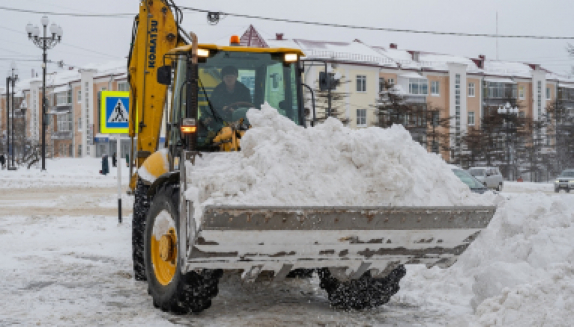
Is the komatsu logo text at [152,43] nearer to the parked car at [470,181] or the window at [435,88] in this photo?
the parked car at [470,181]

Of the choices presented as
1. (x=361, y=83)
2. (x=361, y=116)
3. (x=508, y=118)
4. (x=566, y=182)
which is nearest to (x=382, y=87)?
(x=361, y=83)

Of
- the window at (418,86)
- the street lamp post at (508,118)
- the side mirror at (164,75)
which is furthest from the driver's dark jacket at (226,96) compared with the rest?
the window at (418,86)

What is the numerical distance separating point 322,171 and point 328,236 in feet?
1.63

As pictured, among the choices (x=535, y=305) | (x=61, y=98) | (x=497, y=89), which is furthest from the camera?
(x=61, y=98)

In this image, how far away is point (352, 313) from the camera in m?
6.56

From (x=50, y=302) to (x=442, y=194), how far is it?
378 centimetres

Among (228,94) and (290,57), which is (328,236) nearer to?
(228,94)

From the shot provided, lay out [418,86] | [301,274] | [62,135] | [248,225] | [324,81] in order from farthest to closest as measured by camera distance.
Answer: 1. [62,135]
2. [418,86]
3. [301,274]
4. [324,81]
5. [248,225]

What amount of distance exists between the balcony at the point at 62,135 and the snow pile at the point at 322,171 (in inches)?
3217

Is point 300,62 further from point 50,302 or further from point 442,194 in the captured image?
point 50,302

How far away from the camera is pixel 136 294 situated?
7.25 m

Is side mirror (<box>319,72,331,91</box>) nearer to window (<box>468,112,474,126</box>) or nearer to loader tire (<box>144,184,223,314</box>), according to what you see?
loader tire (<box>144,184,223,314</box>)

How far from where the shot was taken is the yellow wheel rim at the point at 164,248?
609 cm

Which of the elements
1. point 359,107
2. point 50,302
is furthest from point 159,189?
point 359,107
